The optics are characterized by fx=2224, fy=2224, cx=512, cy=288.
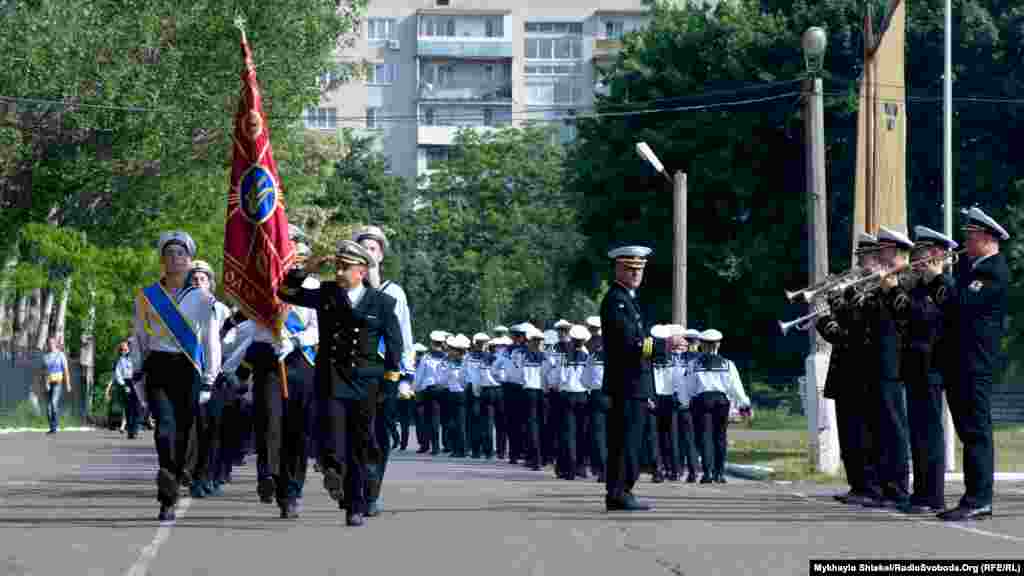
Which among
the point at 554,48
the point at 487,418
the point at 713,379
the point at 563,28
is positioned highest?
the point at 563,28

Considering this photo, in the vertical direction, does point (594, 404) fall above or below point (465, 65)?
below

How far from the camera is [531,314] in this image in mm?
85188

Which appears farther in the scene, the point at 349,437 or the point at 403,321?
the point at 403,321

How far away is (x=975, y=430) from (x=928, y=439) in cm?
83

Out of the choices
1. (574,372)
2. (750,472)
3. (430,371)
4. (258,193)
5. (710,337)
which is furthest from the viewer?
(430,371)

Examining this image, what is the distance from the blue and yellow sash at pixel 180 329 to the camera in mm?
15961

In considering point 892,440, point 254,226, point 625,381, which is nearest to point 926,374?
point 892,440

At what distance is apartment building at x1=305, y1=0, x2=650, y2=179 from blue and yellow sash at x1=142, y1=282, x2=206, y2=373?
317ft

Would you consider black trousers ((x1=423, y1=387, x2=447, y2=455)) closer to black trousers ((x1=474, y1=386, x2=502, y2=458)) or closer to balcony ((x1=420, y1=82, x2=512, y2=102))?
black trousers ((x1=474, y1=386, x2=502, y2=458))

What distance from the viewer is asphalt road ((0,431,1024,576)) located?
40.9 ft

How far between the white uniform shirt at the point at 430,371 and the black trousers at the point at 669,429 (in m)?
10.7

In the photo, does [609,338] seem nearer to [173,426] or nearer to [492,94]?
[173,426]

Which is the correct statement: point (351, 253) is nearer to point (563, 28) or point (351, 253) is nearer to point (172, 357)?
point (172, 357)

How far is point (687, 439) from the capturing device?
82.9 feet
